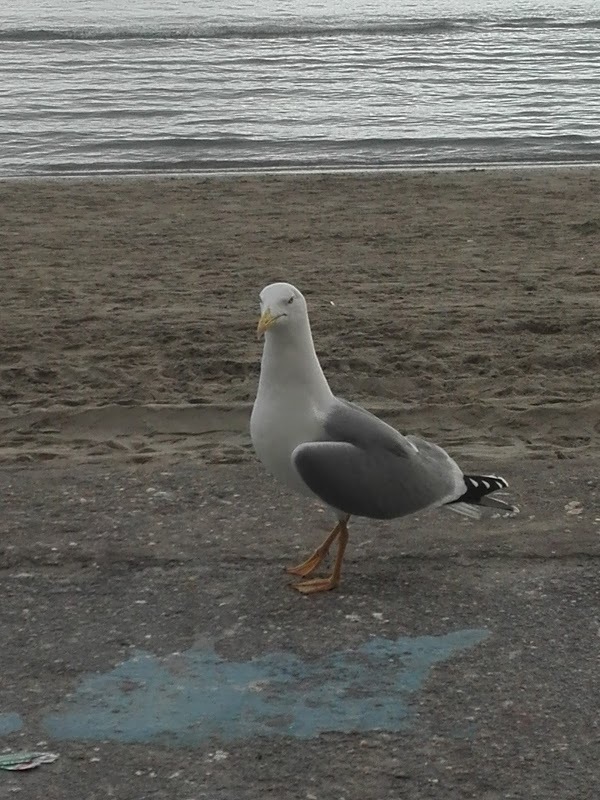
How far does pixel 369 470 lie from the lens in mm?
4027

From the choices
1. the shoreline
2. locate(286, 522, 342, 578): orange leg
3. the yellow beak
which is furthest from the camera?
the shoreline

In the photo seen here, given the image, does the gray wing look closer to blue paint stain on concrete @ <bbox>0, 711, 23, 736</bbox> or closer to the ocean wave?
blue paint stain on concrete @ <bbox>0, 711, 23, 736</bbox>

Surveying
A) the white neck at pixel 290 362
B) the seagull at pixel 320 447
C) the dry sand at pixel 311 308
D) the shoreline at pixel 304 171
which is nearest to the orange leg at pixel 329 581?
the seagull at pixel 320 447

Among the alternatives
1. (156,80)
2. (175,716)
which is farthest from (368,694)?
(156,80)

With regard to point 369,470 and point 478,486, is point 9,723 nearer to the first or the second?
point 369,470

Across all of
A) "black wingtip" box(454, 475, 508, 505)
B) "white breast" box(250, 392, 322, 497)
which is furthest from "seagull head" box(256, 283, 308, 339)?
"black wingtip" box(454, 475, 508, 505)

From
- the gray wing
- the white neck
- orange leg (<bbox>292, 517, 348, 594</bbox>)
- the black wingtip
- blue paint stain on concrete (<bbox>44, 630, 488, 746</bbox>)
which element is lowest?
blue paint stain on concrete (<bbox>44, 630, 488, 746</bbox>)

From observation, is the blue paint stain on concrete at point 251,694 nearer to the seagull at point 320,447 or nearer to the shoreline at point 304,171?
the seagull at point 320,447

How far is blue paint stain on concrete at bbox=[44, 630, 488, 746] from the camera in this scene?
3.28 meters

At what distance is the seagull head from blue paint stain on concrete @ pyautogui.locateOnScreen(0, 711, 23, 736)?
1.35m

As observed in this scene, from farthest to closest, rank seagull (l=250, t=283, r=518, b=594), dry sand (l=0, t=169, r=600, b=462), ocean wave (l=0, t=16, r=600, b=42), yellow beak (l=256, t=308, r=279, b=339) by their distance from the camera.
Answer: ocean wave (l=0, t=16, r=600, b=42), dry sand (l=0, t=169, r=600, b=462), seagull (l=250, t=283, r=518, b=594), yellow beak (l=256, t=308, r=279, b=339)

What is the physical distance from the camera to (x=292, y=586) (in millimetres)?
4082

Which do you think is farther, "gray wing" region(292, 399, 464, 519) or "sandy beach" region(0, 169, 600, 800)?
"gray wing" region(292, 399, 464, 519)

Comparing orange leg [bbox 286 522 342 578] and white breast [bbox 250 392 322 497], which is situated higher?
white breast [bbox 250 392 322 497]
